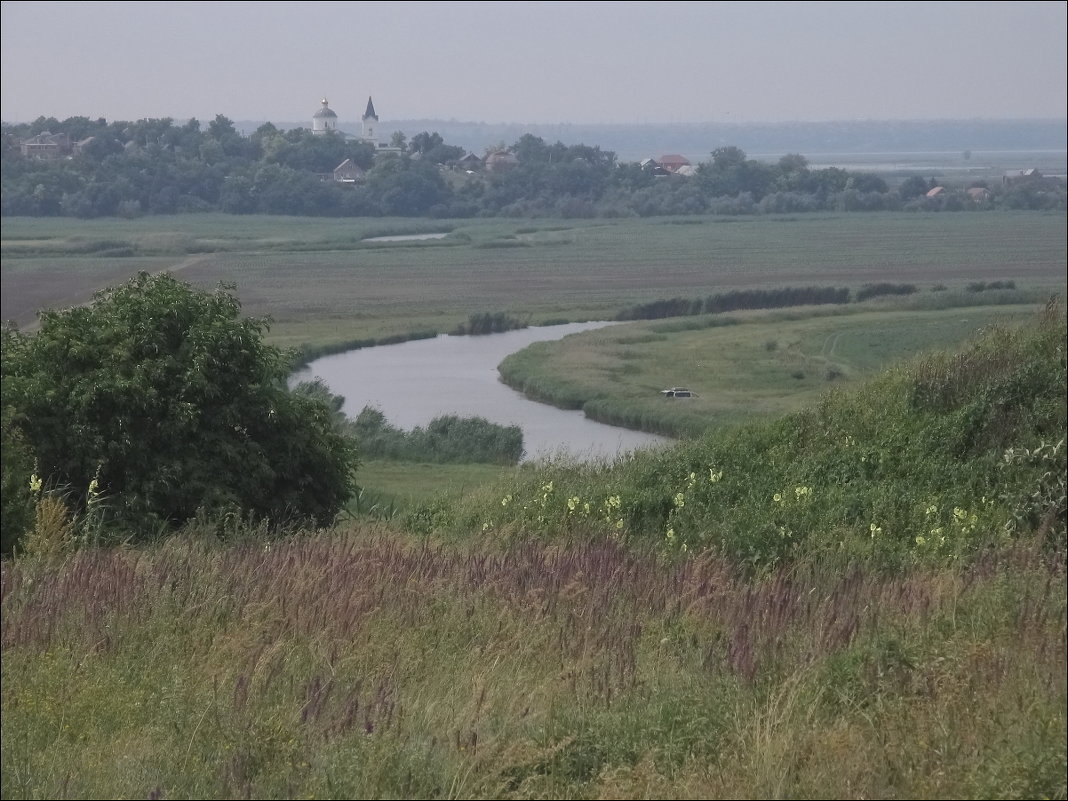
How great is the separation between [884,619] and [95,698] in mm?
3113

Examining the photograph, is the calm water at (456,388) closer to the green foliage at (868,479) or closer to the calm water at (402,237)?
the green foliage at (868,479)

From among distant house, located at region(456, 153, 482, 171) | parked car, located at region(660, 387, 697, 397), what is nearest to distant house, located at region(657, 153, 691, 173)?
distant house, located at region(456, 153, 482, 171)

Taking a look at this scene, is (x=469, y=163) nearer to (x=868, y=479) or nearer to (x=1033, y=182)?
(x=1033, y=182)

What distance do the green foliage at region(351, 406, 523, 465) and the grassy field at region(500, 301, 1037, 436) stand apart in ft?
15.7

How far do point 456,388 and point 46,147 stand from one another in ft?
294

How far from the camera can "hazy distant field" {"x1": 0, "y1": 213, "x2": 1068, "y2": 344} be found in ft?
229

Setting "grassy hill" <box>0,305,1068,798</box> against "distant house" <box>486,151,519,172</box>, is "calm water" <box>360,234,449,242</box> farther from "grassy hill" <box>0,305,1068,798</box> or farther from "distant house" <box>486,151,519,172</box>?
"grassy hill" <box>0,305,1068,798</box>

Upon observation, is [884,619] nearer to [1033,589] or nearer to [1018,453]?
[1033,589]

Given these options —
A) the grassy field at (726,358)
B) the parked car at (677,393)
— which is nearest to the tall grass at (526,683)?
the grassy field at (726,358)

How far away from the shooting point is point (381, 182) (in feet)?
443

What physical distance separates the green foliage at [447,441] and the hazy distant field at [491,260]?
21.8m

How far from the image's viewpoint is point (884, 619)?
217 inches

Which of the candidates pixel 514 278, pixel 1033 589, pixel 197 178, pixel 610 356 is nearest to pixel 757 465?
pixel 1033 589

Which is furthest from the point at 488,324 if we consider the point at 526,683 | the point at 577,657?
the point at 526,683
